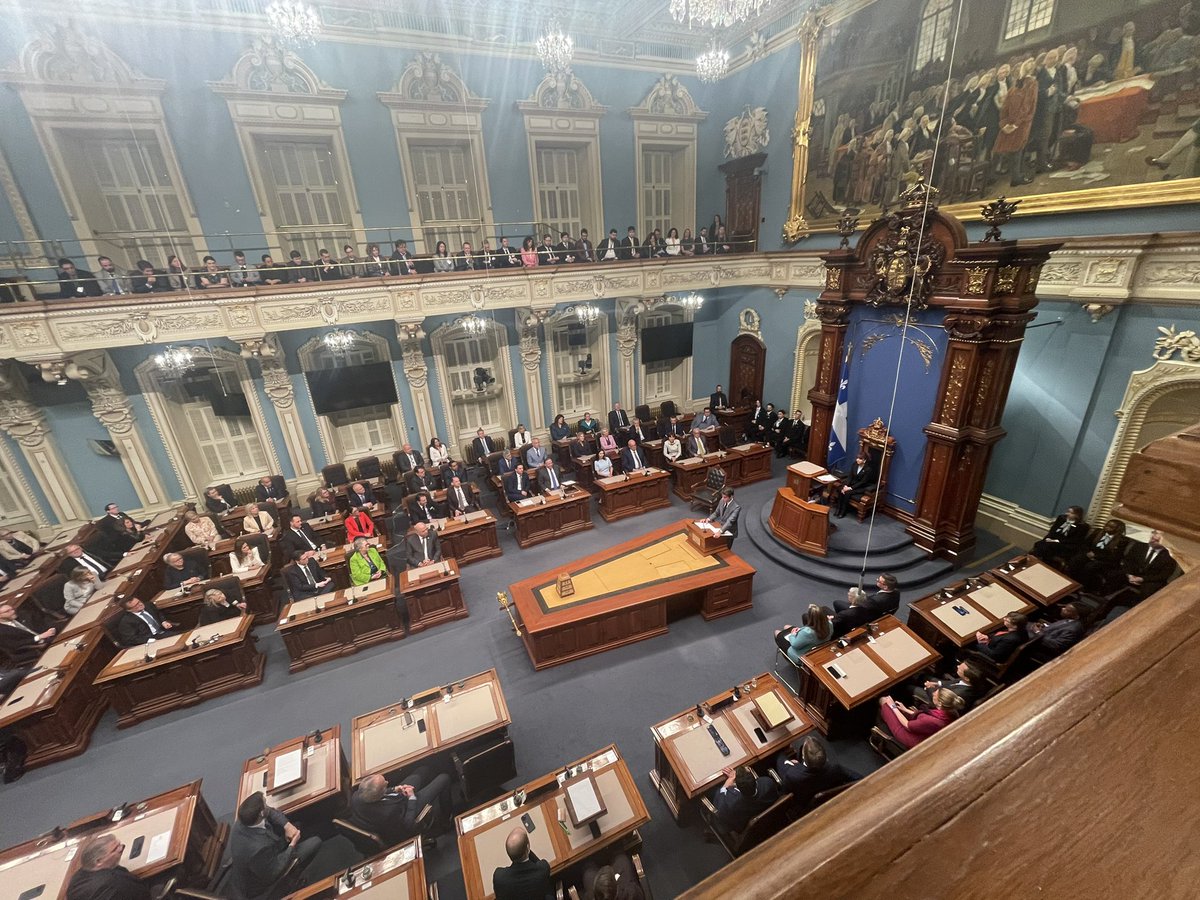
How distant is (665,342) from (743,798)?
11.7 m

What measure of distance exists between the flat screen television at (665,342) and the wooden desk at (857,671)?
9819 mm

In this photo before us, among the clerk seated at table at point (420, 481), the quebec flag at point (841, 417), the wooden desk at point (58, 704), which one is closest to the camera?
the wooden desk at point (58, 704)

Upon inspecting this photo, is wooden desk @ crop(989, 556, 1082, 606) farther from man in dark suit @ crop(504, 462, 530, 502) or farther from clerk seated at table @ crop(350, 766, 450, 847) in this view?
man in dark suit @ crop(504, 462, 530, 502)

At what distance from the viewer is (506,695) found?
5832 mm

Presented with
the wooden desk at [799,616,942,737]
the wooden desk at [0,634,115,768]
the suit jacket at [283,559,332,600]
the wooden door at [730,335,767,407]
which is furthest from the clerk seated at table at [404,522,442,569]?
the wooden door at [730,335,767,407]

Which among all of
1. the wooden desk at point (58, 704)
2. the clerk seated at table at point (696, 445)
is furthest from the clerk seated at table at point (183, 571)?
the clerk seated at table at point (696, 445)

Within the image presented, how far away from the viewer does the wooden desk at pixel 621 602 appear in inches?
241

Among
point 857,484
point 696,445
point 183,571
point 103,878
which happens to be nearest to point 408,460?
point 183,571

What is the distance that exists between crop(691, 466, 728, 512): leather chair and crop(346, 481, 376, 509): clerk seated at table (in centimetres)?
626

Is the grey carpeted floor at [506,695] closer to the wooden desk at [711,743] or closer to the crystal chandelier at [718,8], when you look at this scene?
the wooden desk at [711,743]

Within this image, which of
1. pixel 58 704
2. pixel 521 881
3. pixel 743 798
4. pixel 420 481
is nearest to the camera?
pixel 521 881

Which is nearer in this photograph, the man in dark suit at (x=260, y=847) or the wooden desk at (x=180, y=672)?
the man in dark suit at (x=260, y=847)

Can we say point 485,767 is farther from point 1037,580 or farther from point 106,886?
point 1037,580

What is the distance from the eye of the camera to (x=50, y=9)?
8.23 meters
